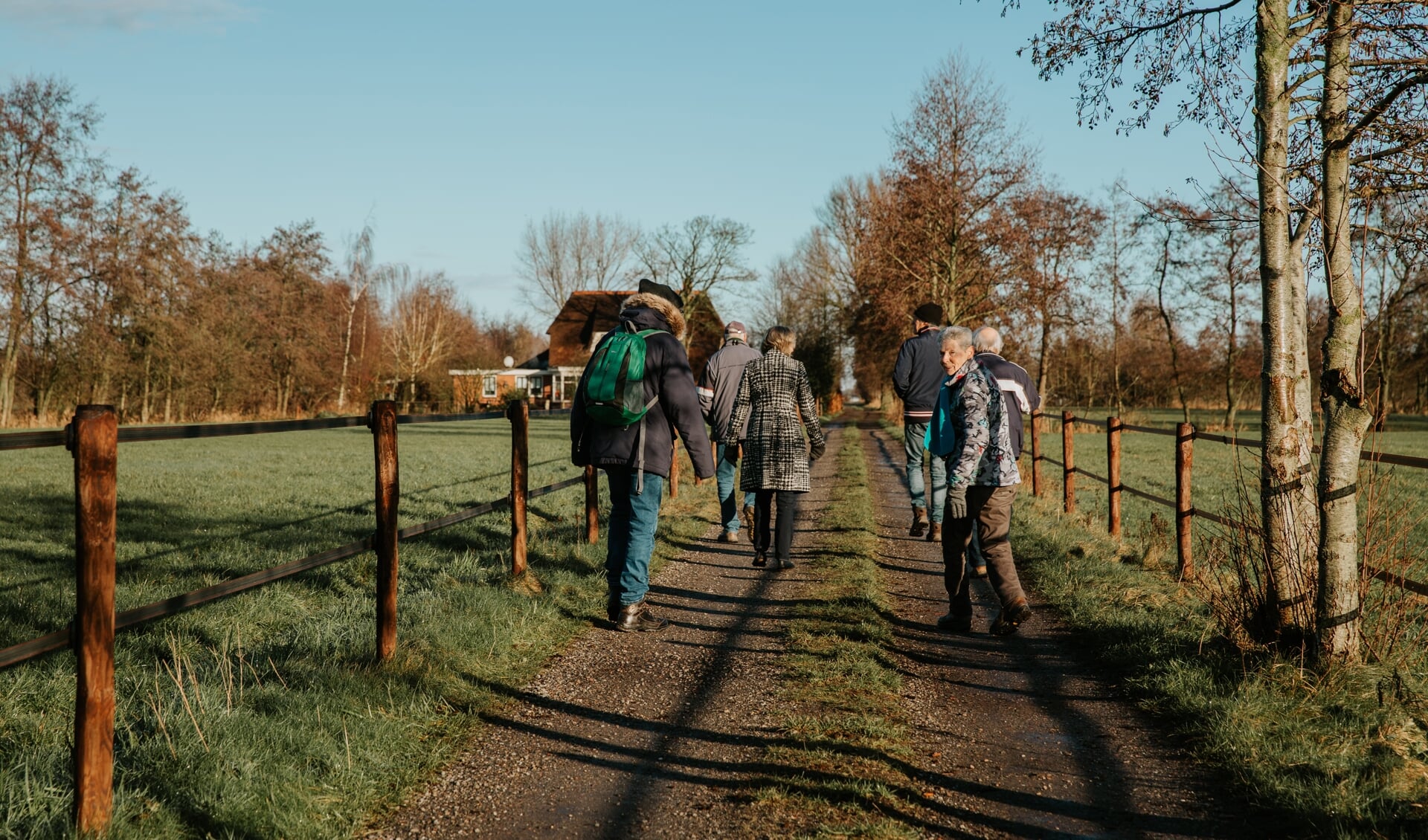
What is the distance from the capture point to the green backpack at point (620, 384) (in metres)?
5.43

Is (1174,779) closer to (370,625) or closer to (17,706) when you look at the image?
(370,625)

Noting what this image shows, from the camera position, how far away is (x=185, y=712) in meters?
3.59

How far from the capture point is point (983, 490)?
18.4 ft

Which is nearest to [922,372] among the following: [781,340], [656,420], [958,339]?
[781,340]

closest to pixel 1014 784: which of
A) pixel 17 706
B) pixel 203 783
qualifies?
pixel 203 783

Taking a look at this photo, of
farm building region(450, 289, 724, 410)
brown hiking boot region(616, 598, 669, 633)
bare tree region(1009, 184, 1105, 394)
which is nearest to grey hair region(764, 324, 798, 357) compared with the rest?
brown hiking boot region(616, 598, 669, 633)

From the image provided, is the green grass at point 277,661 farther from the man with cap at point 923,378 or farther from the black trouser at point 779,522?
the man with cap at point 923,378

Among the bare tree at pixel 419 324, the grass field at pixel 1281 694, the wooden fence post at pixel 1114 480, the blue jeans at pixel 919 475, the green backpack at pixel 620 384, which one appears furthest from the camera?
the bare tree at pixel 419 324

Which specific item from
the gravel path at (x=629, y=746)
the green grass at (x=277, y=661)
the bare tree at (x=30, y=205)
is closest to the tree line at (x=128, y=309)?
the bare tree at (x=30, y=205)

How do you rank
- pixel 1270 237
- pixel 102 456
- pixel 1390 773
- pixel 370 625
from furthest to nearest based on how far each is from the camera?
pixel 370 625 → pixel 1270 237 → pixel 1390 773 → pixel 102 456

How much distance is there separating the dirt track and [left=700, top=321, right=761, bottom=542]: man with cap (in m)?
2.98

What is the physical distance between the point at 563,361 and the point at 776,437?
217 ft

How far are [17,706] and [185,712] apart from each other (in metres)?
1.11

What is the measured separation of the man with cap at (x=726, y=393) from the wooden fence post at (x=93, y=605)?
575 cm
